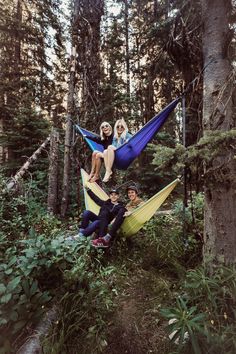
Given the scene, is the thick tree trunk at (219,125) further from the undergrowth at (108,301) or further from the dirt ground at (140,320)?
the dirt ground at (140,320)

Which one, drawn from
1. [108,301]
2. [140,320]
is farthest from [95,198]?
[140,320]

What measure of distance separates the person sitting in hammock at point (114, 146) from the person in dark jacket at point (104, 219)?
0.77ft

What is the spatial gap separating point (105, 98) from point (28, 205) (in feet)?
8.52

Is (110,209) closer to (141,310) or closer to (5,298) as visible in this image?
(141,310)

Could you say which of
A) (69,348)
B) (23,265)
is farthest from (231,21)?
(69,348)

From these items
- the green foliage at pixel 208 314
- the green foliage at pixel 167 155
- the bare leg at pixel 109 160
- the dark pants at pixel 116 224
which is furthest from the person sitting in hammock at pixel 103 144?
the green foliage at pixel 208 314

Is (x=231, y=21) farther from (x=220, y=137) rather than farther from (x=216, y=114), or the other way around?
(x=220, y=137)

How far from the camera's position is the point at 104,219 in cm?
269

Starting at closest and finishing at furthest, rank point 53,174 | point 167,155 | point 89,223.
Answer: point 167,155
point 89,223
point 53,174

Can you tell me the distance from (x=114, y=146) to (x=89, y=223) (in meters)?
0.91

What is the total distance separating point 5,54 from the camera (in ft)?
21.9

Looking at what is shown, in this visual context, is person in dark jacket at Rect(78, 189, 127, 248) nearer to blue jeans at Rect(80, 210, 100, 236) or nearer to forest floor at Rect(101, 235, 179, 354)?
blue jeans at Rect(80, 210, 100, 236)

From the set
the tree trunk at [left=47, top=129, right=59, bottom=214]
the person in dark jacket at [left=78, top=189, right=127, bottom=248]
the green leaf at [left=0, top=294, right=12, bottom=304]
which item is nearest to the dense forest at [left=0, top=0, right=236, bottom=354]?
the green leaf at [left=0, top=294, right=12, bottom=304]

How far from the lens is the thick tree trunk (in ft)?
5.97
